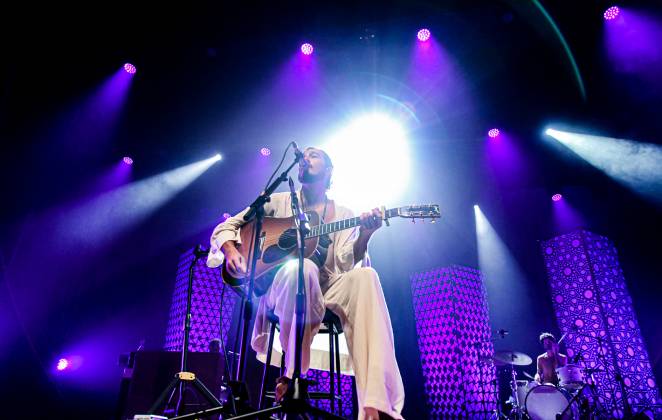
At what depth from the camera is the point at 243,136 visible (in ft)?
22.4

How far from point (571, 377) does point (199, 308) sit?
22.0ft

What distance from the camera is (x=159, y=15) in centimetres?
Answer: 475

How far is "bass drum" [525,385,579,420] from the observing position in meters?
5.79

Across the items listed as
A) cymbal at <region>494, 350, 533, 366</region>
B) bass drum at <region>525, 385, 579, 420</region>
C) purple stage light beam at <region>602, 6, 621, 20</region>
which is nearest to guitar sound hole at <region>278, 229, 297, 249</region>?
purple stage light beam at <region>602, 6, 621, 20</region>

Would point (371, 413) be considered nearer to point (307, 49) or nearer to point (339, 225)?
point (339, 225)

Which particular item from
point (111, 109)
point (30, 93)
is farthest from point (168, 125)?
point (30, 93)

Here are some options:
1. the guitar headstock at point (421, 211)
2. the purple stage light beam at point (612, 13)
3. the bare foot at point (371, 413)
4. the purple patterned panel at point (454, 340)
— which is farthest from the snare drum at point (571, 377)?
the bare foot at point (371, 413)

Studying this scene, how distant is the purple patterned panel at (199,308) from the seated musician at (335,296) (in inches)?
204

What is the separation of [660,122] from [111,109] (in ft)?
27.9

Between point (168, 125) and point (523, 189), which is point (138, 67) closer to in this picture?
point (168, 125)

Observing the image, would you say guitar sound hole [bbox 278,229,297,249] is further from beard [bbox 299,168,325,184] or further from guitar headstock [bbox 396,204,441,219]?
guitar headstock [bbox 396,204,441,219]

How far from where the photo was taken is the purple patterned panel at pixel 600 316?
714cm

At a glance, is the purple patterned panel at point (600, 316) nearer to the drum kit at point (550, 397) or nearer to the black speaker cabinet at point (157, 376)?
the drum kit at point (550, 397)

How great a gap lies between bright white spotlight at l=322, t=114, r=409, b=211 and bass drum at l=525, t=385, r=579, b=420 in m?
4.01
